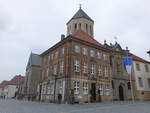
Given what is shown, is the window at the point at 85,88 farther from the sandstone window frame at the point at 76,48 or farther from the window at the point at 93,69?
the sandstone window frame at the point at 76,48

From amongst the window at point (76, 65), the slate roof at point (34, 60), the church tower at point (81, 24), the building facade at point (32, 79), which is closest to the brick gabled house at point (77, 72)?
the window at point (76, 65)

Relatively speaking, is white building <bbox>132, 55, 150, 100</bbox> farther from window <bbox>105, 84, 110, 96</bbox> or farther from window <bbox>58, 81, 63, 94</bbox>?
window <bbox>58, 81, 63, 94</bbox>

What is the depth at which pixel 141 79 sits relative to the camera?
117ft

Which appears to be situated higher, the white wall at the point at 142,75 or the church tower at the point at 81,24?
→ the church tower at the point at 81,24

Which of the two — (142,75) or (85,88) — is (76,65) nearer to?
(85,88)

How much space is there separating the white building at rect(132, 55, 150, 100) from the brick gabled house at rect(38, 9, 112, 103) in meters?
9.07

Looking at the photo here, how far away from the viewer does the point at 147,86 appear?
35.7m

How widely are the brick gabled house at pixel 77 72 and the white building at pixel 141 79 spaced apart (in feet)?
29.8

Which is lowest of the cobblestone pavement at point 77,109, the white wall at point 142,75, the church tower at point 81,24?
the cobblestone pavement at point 77,109

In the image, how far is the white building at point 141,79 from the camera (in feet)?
112

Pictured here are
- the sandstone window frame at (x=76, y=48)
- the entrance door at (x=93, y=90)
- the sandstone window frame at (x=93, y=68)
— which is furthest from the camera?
the sandstone window frame at (x=93, y=68)

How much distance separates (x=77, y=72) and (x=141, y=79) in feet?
65.0

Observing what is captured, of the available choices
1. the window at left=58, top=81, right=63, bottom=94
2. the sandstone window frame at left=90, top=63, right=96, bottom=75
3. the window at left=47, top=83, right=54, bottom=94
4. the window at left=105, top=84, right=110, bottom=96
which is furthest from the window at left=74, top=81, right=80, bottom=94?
the window at left=105, top=84, right=110, bottom=96

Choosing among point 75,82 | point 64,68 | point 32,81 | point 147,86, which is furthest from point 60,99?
point 32,81
